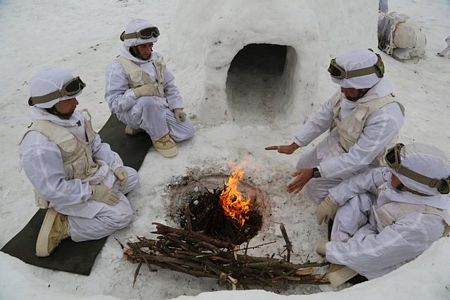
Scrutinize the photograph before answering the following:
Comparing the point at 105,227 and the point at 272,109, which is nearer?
the point at 105,227

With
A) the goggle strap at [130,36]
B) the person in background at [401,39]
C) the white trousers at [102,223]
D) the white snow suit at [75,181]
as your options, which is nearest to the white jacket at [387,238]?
the white trousers at [102,223]

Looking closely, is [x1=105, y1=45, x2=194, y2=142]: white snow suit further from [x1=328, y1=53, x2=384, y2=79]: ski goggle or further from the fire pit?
[x1=328, y1=53, x2=384, y2=79]: ski goggle

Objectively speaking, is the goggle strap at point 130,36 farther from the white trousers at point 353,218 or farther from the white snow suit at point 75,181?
the white trousers at point 353,218

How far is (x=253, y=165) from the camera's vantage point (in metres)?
4.38

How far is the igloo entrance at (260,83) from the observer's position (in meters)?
5.00

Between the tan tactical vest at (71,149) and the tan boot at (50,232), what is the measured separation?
0.12 m

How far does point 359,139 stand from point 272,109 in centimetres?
201

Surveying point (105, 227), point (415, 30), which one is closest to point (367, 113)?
point (105, 227)

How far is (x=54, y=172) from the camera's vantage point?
3.00m

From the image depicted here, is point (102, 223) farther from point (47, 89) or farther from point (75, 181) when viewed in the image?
point (47, 89)

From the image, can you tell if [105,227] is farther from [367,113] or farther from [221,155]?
[367,113]

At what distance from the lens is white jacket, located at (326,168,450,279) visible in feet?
8.45

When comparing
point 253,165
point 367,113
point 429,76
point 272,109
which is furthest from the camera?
point 429,76

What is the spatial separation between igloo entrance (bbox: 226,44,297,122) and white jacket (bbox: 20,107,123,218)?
2.27m
